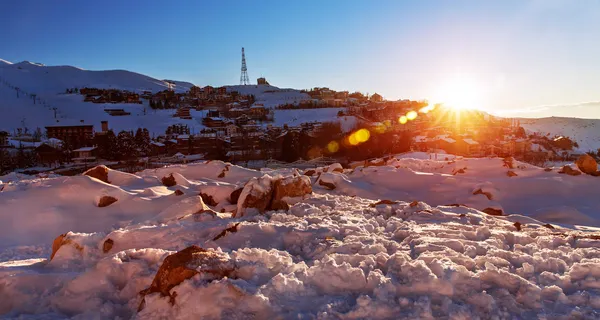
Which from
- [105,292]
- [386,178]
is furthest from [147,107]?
[105,292]

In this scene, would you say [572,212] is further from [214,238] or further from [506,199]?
[214,238]

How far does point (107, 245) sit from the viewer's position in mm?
4781

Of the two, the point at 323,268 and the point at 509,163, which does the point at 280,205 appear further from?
the point at 509,163

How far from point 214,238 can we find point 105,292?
155 centimetres

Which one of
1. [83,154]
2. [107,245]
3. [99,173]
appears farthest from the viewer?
[83,154]

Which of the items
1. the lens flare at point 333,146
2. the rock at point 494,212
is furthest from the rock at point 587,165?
the lens flare at point 333,146

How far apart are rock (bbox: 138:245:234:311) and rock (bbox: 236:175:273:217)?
3.70 m

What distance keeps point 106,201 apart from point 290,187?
179 inches

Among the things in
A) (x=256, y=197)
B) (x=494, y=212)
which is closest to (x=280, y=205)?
(x=256, y=197)

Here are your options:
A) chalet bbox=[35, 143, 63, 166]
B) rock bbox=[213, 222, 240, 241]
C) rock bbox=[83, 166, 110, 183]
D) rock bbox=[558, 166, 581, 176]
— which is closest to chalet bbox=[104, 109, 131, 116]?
chalet bbox=[35, 143, 63, 166]

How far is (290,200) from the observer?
7809 millimetres

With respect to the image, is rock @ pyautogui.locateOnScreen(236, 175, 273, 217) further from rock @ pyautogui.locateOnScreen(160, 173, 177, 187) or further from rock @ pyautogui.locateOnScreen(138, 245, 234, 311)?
rock @ pyautogui.locateOnScreen(160, 173, 177, 187)

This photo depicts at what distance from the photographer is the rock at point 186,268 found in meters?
3.21

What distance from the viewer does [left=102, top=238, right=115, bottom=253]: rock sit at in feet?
15.6
